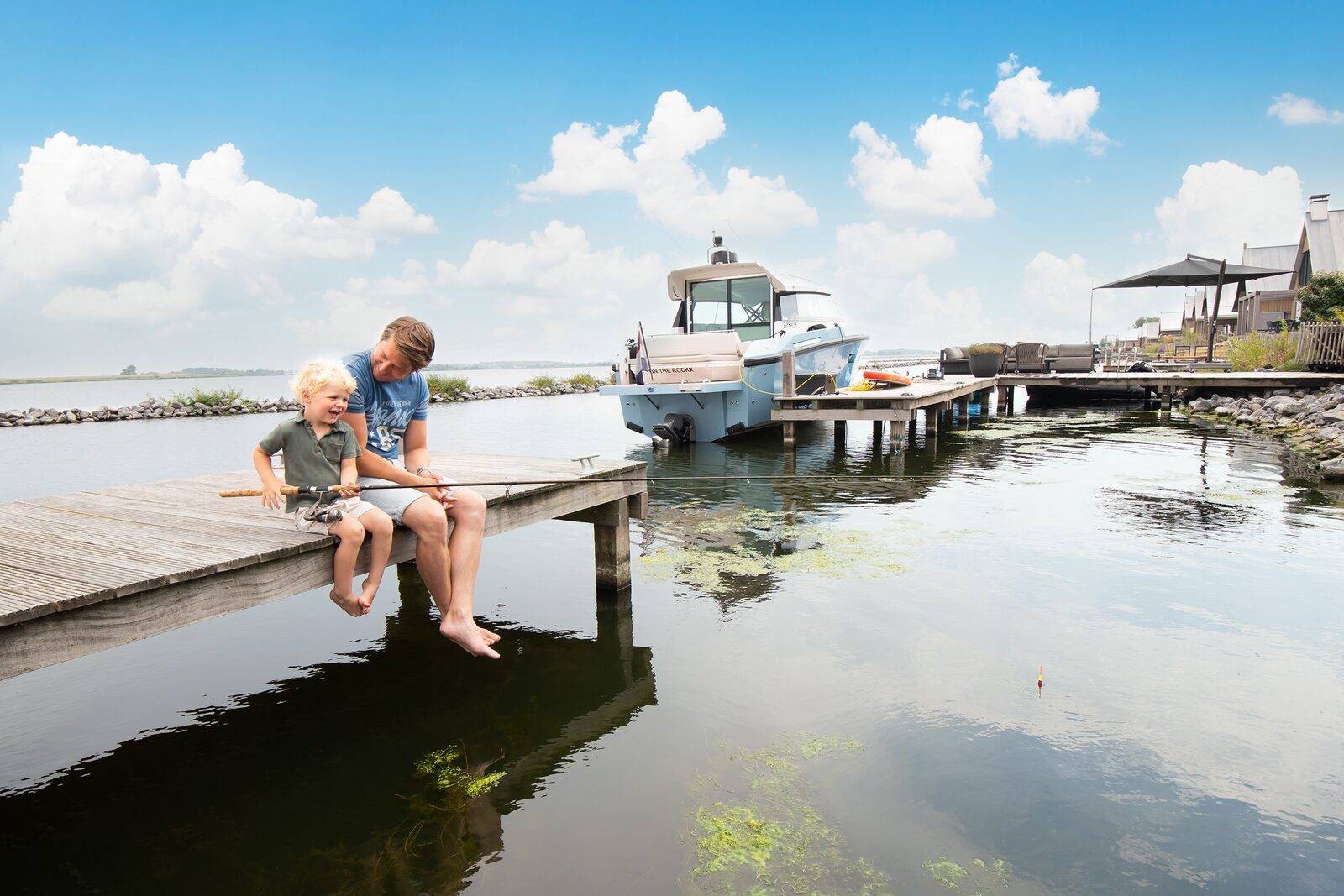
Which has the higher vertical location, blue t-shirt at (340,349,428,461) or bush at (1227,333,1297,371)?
bush at (1227,333,1297,371)

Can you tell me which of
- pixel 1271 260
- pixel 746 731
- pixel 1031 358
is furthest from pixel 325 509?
pixel 1271 260

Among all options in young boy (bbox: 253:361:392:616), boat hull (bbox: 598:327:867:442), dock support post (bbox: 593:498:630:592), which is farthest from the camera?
boat hull (bbox: 598:327:867:442)

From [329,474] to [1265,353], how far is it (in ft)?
86.6

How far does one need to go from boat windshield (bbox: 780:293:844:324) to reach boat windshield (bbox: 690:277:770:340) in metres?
0.53

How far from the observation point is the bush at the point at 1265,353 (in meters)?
21.3

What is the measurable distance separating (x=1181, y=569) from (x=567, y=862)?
531 centimetres

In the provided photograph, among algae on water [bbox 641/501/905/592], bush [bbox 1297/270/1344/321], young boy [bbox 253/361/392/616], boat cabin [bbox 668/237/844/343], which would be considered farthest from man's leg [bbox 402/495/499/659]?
bush [bbox 1297/270/1344/321]

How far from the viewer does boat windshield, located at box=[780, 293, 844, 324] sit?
15867 millimetres

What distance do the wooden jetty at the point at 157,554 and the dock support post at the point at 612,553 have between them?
11.4 inches

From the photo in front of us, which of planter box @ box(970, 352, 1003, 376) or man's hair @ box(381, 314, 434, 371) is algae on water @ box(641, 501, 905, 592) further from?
planter box @ box(970, 352, 1003, 376)

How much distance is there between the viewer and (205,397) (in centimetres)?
2600

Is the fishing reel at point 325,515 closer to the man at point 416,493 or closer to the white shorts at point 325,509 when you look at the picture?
the white shorts at point 325,509

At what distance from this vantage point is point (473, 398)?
33281 millimetres

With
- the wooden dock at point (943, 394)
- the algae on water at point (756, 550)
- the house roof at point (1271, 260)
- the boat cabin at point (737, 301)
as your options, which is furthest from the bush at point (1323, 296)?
the algae on water at point (756, 550)
